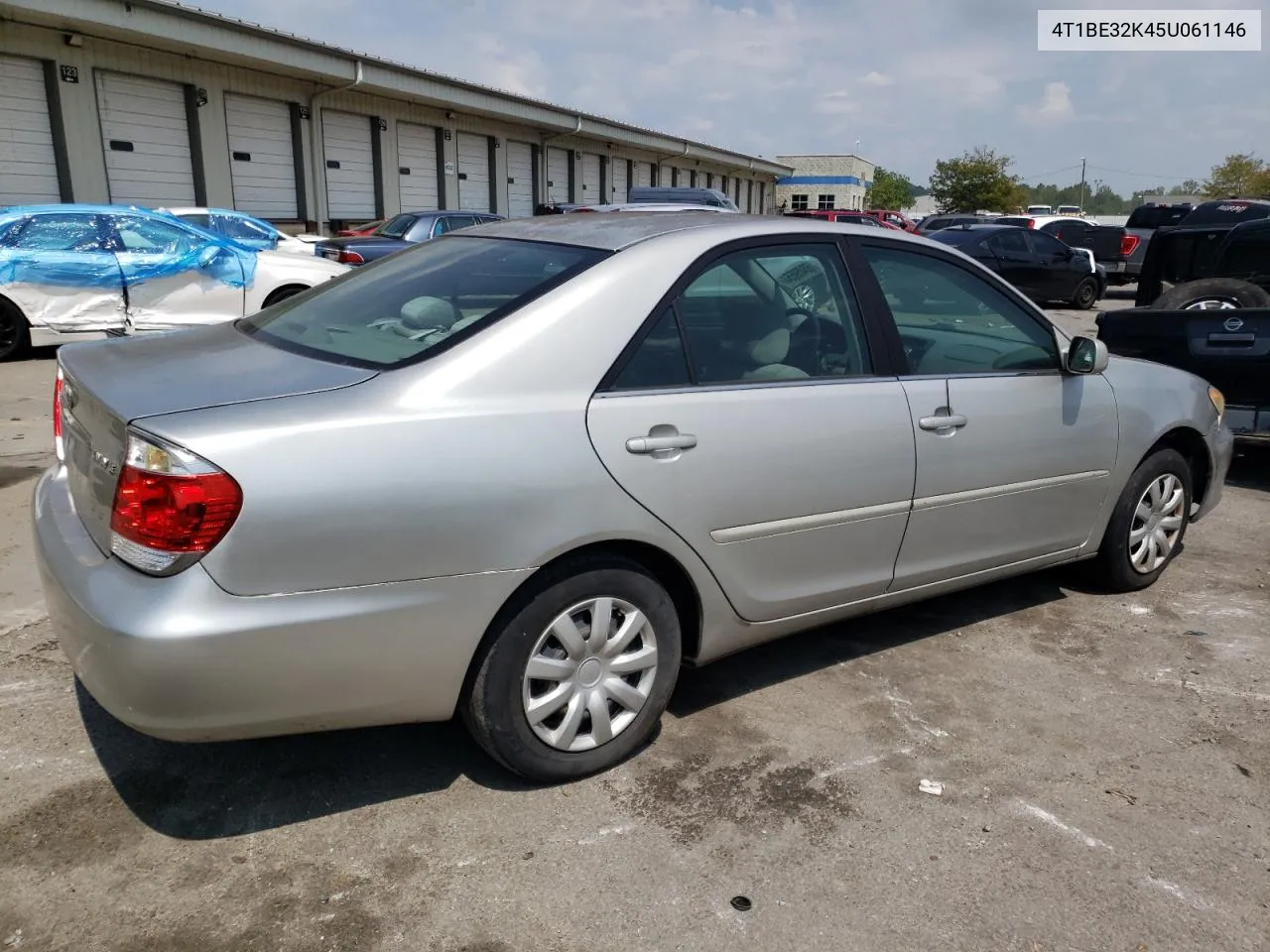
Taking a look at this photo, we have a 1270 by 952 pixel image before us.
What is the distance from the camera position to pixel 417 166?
25.1 metres

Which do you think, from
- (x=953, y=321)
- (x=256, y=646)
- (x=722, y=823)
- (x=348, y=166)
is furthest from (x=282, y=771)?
(x=348, y=166)

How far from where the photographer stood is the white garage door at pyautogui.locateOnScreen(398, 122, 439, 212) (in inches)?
965

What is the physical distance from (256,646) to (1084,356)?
3.15m

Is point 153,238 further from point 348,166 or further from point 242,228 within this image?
point 348,166

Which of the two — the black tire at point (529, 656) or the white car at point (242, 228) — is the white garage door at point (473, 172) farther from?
the black tire at point (529, 656)

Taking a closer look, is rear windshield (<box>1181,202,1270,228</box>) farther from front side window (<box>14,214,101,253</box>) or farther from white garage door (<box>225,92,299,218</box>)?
front side window (<box>14,214,101,253</box>)

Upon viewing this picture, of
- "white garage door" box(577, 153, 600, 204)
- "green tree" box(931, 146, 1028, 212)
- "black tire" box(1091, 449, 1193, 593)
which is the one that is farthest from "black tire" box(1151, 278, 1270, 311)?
"green tree" box(931, 146, 1028, 212)

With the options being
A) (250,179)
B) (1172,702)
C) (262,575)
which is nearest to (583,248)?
(262,575)

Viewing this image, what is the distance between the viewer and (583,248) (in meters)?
3.12

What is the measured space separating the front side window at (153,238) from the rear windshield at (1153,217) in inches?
807

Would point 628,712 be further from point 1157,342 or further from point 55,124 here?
point 55,124

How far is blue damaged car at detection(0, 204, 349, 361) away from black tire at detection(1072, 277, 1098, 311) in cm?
1365

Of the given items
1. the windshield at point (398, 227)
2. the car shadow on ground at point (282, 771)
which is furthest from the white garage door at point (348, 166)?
the car shadow on ground at point (282, 771)

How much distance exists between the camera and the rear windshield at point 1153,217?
22484 mm
